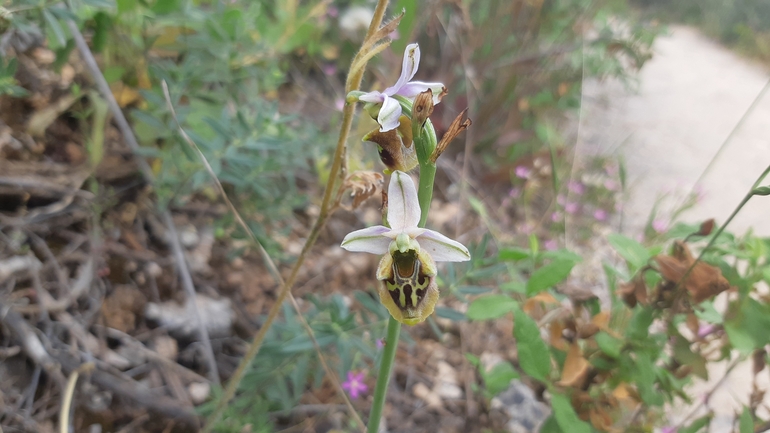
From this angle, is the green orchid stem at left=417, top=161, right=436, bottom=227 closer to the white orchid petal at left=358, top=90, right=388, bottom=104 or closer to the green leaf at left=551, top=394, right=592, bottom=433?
the white orchid petal at left=358, top=90, right=388, bottom=104

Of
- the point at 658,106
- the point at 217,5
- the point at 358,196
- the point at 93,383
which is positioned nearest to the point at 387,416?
the point at 93,383

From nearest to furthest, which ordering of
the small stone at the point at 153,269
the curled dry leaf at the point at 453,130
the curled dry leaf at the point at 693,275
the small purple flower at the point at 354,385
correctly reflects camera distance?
the curled dry leaf at the point at 453,130 < the curled dry leaf at the point at 693,275 < the small purple flower at the point at 354,385 < the small stone at the point at 153,269

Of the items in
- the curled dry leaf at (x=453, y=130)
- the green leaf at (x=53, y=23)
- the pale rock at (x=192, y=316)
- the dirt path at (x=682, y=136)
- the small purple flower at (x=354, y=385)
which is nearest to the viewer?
the curled dry leaf at (x=453, y=130)

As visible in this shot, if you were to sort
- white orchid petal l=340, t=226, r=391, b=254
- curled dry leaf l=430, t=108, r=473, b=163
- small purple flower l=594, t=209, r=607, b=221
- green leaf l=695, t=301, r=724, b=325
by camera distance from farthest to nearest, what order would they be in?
small purple flower l=594, t=209, r=607, b=221 < green leaf l=695, t=301, r=724, b=325 < white orchid petal l=340, t=226, r=391, b=254 < curled dry leaf l=430, t=108, r=473, b=163

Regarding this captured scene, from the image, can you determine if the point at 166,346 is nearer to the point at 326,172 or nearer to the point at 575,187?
the point at 326,172

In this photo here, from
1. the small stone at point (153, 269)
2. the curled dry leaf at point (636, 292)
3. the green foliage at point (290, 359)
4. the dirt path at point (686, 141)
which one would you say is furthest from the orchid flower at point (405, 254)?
the dirt path at point (686, 141)

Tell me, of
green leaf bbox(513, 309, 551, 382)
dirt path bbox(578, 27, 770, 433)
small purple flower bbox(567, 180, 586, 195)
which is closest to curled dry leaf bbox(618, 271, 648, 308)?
green leaf bbox(513, 309, 551, 382)

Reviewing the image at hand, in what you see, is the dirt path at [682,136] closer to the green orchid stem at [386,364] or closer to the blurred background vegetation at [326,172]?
the blurred background vegetation at [326,172]
